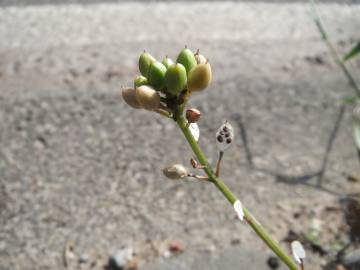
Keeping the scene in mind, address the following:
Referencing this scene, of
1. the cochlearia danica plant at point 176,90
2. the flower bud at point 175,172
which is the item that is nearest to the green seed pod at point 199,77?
the cochlearia danica plant at point 176,90

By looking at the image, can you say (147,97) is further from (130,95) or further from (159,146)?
(159,146)

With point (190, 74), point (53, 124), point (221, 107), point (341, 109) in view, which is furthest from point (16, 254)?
point (341, 109)

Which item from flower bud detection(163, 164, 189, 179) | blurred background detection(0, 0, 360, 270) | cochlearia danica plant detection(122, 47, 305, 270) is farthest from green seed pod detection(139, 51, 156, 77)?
blurred background detection(0, 0, 360, 270)

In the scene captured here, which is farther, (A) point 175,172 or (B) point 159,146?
(B) point 159,146

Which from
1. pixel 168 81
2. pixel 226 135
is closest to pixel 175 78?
pixel 168 81

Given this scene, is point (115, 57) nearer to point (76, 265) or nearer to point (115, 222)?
point (115, 222)

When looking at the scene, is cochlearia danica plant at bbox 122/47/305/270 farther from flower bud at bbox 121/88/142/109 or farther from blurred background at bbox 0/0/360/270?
blurred background at bbox 0/0/360/270

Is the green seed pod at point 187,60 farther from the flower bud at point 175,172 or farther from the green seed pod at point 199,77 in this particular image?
the flower bud at point 175,172

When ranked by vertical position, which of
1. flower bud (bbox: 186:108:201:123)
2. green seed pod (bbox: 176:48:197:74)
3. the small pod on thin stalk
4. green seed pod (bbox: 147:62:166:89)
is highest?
green seed pod (bbox: 176:48:197:74)
